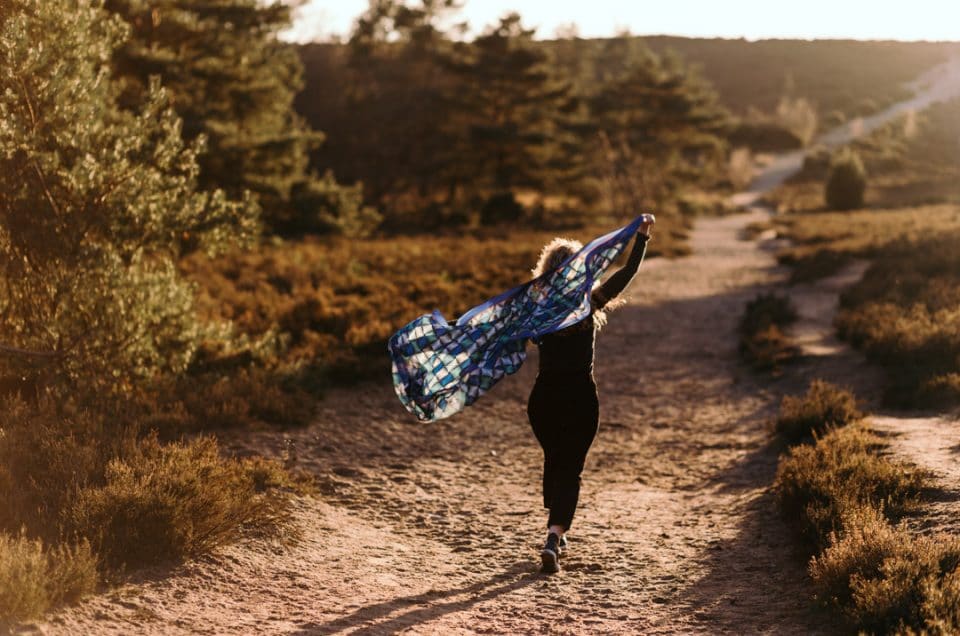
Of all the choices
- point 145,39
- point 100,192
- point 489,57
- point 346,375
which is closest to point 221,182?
point 145,39

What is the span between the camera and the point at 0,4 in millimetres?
8094

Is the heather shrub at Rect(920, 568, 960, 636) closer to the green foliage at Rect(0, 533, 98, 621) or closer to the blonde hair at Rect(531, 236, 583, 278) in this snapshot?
the blonde hair at Rect(531, 236, 583, 278)

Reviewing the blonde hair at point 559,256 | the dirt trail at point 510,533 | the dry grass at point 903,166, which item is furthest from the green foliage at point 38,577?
the dry grass at point 903,166

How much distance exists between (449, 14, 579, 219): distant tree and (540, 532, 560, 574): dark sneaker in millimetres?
33049

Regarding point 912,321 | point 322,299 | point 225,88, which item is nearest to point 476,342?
point 912,321

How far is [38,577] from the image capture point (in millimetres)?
4613

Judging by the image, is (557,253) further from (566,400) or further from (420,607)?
(420,607)

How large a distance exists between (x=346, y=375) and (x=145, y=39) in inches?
514

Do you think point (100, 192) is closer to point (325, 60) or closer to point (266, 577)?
point (266, 577)

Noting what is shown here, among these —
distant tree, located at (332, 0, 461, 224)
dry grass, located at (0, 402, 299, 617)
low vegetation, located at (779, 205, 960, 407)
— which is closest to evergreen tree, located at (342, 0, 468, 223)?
distant tree, located at (332, 0, 461, 224)

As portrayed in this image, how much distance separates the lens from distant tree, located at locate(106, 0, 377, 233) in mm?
19828

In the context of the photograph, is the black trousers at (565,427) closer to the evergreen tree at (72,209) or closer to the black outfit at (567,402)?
the black outfit at (567,402)

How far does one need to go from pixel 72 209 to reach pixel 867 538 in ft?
25.9

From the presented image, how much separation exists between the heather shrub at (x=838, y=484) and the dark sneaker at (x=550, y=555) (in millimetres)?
1874
